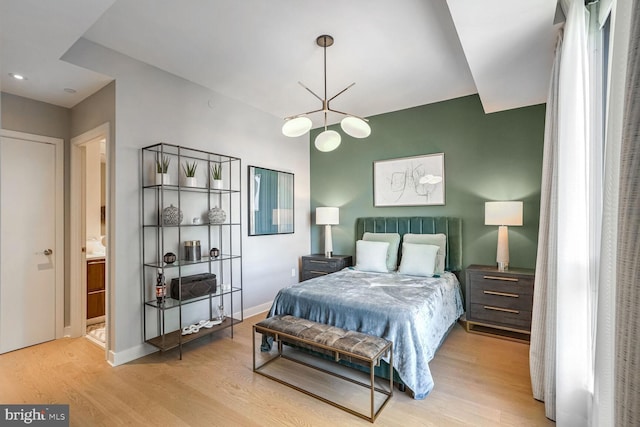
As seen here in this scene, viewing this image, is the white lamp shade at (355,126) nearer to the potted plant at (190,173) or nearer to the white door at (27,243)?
the potted plant at (190,173)

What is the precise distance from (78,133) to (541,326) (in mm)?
4658

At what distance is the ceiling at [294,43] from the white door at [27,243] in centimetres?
68

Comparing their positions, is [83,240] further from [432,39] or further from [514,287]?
[514,287]

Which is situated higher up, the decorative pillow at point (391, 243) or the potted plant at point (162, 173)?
the potted plant at point (162, 173)

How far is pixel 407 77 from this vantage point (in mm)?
3420

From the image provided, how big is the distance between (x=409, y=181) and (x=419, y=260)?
126 cm

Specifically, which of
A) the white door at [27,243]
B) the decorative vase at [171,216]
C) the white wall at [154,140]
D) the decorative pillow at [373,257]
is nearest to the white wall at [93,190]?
the white door at [27,243]

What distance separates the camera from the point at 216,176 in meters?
3.56

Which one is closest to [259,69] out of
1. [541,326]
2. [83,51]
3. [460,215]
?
[83,51]

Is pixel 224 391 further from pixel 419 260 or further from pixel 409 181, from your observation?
pixel 409 181

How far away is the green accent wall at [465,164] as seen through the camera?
362 centimetres

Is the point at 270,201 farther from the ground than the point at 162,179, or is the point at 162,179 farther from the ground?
the point at 162,179

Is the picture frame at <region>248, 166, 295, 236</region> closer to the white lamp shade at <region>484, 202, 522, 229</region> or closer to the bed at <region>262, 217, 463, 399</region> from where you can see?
the bed at <region>262, 217, 463, 399</region>

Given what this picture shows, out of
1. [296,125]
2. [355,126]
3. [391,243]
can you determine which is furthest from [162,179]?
[391,243]
